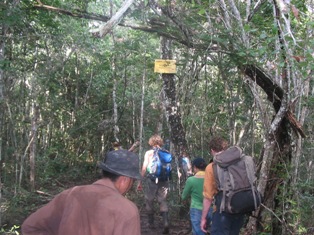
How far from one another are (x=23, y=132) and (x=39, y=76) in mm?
2305

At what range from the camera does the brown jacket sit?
1957mm

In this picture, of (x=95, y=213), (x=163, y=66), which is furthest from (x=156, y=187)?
(x=95, y=213)

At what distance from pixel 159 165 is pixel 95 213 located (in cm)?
486

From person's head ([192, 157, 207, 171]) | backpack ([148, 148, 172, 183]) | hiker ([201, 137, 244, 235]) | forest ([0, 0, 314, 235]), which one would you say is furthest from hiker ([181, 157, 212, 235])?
backpack ([148, 148, 172, 183])

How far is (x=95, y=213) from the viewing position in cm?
198

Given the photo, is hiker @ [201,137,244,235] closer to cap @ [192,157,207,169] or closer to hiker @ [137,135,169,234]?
cap @ [192,157,207,169]

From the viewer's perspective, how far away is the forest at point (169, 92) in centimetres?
476

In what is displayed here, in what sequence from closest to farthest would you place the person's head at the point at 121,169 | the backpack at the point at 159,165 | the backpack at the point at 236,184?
the person's head at the point at 121,169, the backpack at the point at 236,184, the backpack at the point at 159,165

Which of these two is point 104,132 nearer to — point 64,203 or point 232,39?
point 232,39

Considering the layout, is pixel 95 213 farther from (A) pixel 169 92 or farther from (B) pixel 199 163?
(A) pixel 169 92

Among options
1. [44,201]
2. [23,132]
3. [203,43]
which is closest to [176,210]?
[44,201]

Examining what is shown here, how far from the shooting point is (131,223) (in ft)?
6.45

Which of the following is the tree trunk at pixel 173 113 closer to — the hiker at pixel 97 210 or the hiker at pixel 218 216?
the hiker at pixel 218 216

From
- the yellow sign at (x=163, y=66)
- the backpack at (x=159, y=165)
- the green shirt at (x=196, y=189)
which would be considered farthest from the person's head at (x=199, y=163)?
the yellow sign at (x=163, y=66)
